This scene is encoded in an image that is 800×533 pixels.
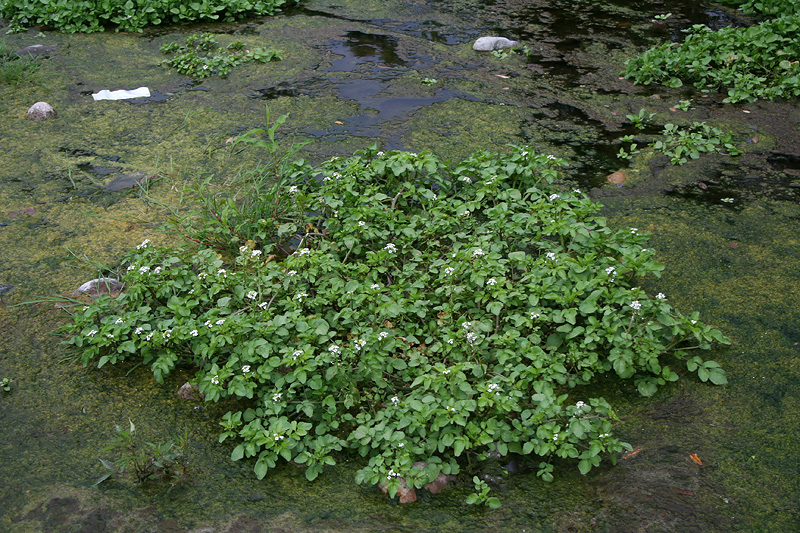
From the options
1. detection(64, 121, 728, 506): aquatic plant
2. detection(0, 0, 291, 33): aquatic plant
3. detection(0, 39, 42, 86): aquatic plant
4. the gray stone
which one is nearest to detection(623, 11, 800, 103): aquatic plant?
detection(64, 121, 728, 506): aquatic plant

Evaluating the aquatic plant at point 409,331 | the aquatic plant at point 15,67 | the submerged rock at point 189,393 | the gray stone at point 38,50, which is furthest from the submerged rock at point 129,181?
the gray stone at point 38,50

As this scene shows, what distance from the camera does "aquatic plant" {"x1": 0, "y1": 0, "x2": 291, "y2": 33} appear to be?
6.51m

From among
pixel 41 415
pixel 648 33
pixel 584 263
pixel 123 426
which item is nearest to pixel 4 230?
pixel 41 415

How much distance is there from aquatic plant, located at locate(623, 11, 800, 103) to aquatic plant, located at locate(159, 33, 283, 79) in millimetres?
3206

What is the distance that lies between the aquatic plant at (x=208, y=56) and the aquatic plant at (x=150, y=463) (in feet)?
13.0

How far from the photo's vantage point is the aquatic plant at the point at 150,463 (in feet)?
7.13

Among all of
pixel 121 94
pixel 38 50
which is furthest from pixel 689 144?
pixel 38 50

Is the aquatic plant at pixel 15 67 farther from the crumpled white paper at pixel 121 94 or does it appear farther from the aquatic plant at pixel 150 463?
the aquatic plant at pixel 150 463

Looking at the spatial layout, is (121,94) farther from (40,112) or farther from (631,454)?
(631,454)

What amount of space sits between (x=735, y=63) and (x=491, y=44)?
2.01 m

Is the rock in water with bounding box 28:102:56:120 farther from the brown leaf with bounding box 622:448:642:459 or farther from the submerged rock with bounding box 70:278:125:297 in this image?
the brown leaf with bounding box 622:448:642:459

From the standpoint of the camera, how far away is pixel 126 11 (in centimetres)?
651

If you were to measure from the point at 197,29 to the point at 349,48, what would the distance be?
1.74 meters

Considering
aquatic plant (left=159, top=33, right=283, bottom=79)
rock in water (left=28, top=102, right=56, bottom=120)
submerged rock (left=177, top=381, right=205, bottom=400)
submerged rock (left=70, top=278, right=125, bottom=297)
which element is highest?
aquatic plant (left=159, top=33, right=283, bottom=79)
